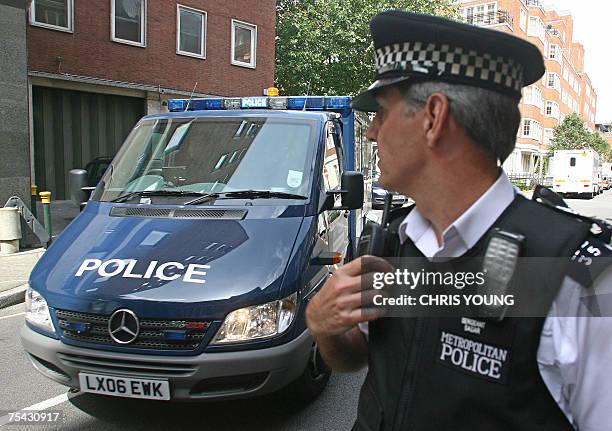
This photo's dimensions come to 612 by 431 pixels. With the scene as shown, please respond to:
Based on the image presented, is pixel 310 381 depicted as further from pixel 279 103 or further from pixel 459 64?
pixel 279 103

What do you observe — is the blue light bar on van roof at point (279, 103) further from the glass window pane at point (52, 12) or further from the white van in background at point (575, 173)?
the white van in background at point (575, 173)

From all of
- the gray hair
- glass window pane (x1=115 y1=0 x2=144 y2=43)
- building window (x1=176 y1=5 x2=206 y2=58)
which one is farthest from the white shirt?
building window (x1=176 y1=5 x2=206 y2=58)

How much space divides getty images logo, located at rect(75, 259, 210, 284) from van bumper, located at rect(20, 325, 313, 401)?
1.37 ft

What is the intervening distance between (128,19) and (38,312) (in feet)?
49.5

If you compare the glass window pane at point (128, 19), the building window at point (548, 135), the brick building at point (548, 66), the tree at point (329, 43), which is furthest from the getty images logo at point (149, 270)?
the building window at point (548, 135)

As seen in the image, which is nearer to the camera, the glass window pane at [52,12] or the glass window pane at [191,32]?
the glass window pane at [52,12]

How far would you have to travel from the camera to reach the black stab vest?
3.54 ft

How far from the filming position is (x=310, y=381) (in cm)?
356

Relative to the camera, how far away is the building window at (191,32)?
17.5 m

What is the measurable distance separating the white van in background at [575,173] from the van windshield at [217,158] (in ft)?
110

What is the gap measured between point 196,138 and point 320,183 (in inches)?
43.8

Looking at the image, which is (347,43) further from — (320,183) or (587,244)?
(587,244)

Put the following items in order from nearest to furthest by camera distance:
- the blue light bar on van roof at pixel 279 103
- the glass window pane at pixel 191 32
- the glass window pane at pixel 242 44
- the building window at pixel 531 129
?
the blue light bar on van roof at pixel 279 103
the glass window pane at pixel 191 32
the glass window pane at pixel 242 44
the building window at pixel 531 129

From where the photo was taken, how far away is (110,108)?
16.5 m
